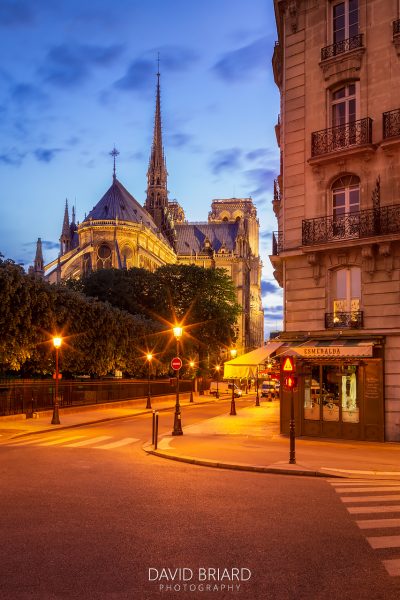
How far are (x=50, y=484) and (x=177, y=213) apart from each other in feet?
613

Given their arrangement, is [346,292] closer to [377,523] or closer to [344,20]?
[344,20]

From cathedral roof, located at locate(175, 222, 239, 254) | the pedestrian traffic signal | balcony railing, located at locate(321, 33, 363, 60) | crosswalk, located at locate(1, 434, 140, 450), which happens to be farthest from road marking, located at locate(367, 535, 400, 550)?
cathedral roof, located at locate(175, 222, 239, 254)

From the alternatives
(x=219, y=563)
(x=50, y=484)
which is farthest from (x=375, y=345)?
(x=219, y=563)

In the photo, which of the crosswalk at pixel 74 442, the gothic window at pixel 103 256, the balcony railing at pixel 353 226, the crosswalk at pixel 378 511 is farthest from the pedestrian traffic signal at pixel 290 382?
the gothic window at pixel 103 256

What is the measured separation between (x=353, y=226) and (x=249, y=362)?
5.85 m

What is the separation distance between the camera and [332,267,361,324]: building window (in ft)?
71.8

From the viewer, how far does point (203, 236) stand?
175 m

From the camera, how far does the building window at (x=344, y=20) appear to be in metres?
23.0

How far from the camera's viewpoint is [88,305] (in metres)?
43.3

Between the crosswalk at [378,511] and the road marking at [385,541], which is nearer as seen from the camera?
the crosswalk at [378,511]

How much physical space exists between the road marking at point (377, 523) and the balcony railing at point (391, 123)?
1469cm

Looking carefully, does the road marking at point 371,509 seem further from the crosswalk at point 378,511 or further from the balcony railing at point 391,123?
the balcony railing at point 391,123

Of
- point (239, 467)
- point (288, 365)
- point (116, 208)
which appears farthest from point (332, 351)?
point (116, 208)

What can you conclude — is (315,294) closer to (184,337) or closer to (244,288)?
(184,337)
